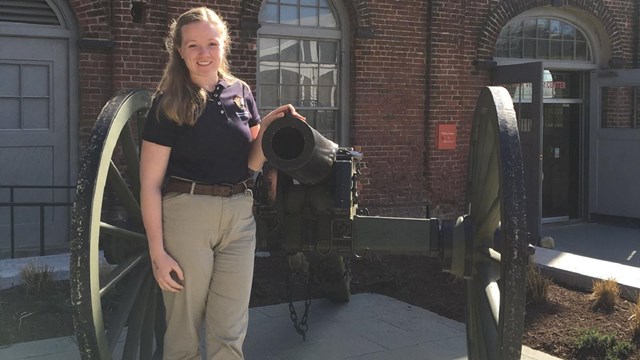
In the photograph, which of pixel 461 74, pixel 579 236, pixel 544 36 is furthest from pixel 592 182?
pixel 461 74

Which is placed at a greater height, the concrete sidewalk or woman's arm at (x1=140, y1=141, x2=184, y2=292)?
woman's arm at (x1=140, y1=141, x2=184, y2=292)

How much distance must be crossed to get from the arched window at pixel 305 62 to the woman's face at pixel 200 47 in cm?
579

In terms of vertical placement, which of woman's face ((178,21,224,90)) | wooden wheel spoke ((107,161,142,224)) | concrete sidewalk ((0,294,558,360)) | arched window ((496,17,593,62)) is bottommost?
concrete sidewalk ((0,294,558,360))

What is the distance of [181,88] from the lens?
9.21 feet

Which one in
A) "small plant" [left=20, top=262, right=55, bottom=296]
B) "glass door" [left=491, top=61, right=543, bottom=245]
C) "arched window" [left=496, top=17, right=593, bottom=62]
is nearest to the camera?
"small plant" [left=20, top=262, right=55, bottom=296]

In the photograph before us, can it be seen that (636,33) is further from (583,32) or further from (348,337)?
(348,337)

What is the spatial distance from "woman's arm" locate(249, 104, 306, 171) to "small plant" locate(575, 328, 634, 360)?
2.85 m

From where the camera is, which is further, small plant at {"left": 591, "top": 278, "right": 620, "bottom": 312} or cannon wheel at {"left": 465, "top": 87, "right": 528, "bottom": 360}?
small plant at {"left": 591, "top": 278, "right": 620, "bottom": 312}

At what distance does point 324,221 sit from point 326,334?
162 cm

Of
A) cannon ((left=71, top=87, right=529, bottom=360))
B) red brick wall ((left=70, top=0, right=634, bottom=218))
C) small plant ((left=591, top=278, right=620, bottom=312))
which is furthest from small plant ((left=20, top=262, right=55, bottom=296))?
small plant ((left=591, top=278, right=620, bottom=312))

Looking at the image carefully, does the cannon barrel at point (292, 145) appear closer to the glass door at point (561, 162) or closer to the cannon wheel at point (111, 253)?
the cannon wheel at point (111, 253)

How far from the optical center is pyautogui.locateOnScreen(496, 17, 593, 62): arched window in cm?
1059

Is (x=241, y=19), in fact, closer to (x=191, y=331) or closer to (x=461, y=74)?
(x=461, y=74)

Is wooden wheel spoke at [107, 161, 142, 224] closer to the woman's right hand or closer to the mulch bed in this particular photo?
the woman's right hand
